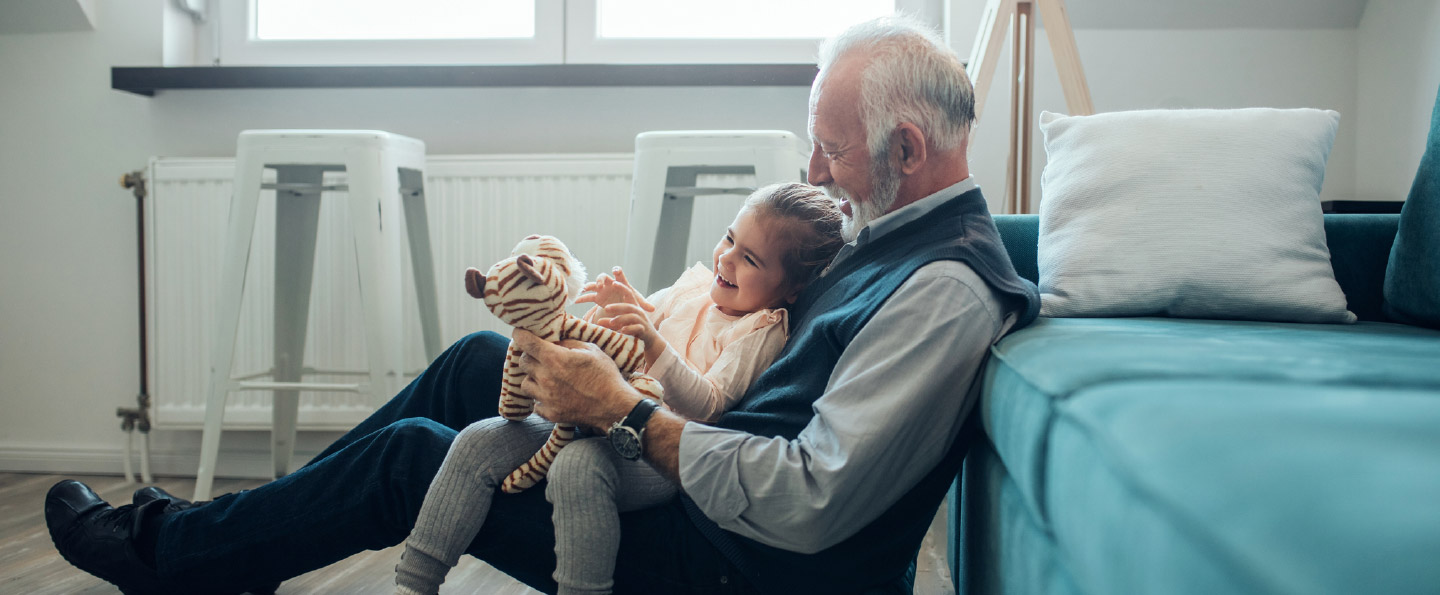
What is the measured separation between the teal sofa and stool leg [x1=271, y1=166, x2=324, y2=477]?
1.76 m

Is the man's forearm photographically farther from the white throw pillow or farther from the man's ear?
the white throw pillow

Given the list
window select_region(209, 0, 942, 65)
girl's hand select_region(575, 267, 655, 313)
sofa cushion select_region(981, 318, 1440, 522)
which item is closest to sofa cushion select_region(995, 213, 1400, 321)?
sofa cushion select_region(981, 318, 1440, 522)

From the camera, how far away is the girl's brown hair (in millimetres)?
1093

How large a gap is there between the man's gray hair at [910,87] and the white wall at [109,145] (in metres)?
1.34

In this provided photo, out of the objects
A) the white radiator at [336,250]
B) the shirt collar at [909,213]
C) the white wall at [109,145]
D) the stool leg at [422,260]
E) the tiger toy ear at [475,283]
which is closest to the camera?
the tiger toy ear at [475,283]

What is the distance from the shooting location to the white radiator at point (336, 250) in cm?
223

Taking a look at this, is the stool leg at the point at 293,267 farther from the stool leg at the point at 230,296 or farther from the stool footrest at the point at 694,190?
the stool footrest at the point at 694,190

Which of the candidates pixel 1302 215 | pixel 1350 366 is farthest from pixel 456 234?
pixel 1350 366

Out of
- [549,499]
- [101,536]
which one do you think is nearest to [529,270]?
[549,499]

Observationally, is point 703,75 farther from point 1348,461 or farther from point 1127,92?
point 1348,461

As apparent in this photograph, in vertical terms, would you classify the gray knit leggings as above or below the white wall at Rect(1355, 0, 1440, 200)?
below

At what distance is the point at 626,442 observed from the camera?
0.84 metres

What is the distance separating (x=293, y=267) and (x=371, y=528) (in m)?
1.25

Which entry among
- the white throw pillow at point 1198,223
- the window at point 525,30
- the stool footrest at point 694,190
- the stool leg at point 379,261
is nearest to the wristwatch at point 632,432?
the white throw pillow at point 1198,223
